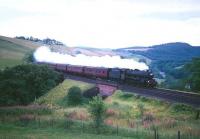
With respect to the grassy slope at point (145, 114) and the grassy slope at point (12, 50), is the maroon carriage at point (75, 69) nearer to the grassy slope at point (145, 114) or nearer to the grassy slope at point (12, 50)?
the grassy slope at point (145, 114)

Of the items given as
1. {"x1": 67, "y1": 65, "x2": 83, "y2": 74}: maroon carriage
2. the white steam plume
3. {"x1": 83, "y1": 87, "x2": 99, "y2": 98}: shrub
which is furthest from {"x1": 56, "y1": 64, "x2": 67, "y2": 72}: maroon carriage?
{"x1": 83, "y1": 87, "x2": 99, "y2": 98}: shrub

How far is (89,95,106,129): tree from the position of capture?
38344mm

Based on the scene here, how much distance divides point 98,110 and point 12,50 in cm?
11058

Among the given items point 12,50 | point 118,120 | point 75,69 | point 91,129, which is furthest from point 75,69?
point 12,50

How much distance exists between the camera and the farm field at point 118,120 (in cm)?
3684

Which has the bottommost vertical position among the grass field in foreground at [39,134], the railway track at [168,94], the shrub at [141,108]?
the grass field in foreground at [39,134]

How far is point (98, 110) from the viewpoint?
38469mm

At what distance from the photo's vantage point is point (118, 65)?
69.8 m

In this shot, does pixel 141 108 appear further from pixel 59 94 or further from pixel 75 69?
pixel 75 69

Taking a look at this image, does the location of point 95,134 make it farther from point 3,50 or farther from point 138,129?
point 3,50

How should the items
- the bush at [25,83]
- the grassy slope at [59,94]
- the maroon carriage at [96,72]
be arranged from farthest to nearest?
1. the maroon carriage at [96,72]
2. the bush at [25,83]
3. the grassy slope at [59,94]

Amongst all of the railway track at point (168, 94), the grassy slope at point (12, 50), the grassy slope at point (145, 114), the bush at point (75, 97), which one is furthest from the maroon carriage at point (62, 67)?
the grassy slope at point (12, 50)

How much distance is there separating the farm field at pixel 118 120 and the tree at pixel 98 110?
3.25 ft

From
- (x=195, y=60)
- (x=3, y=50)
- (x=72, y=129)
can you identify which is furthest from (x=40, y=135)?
(x=3, y=50)
